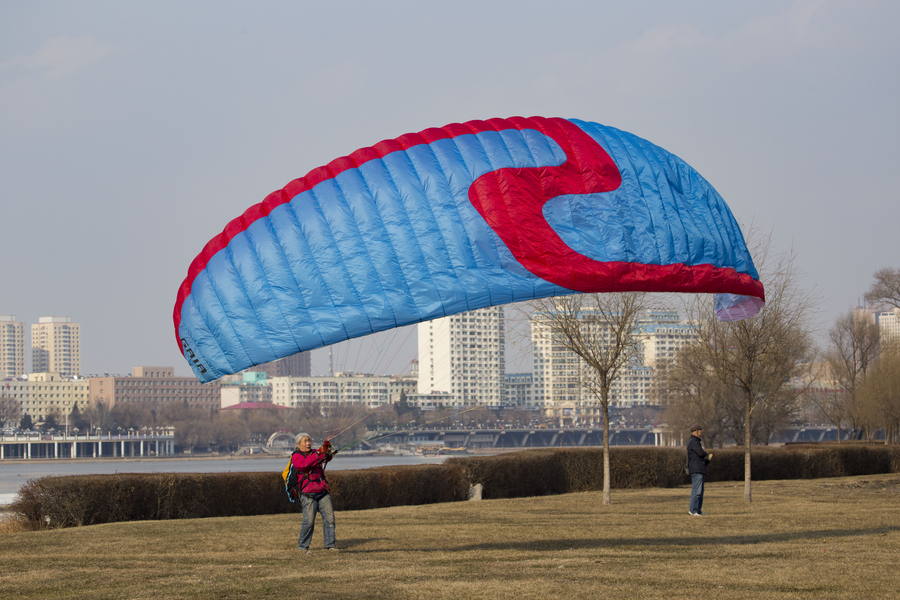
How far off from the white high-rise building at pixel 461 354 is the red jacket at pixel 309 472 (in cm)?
246

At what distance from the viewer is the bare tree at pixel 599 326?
1709 centimetres

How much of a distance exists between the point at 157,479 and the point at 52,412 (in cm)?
17756

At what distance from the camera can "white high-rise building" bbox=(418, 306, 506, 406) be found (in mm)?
12711

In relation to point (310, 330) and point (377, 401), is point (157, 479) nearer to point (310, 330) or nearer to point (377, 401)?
point (377, 401)

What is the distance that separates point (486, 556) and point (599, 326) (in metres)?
9.20

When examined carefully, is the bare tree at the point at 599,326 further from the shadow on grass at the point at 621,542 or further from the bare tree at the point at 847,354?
the bare tree at the point at 847,354

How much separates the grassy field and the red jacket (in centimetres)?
74

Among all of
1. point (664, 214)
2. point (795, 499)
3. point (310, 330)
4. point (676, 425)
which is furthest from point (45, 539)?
point (676, 425)

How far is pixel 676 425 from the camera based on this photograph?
48781mm

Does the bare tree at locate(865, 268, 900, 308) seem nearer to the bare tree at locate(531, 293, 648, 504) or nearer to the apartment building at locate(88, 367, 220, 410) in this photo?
the bare tree at locate(531, 293, 648, 504)

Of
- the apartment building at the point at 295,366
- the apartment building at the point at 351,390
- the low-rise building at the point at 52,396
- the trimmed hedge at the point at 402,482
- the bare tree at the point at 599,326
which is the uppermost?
the bare tree at the point at 599,326

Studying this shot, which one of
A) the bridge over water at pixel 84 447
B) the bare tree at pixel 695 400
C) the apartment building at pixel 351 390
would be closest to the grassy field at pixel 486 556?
the apartment building at pixel 351 390

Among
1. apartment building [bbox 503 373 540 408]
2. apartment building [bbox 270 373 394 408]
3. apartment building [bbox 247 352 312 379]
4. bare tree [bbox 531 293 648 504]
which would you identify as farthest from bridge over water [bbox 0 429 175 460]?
apartment building [bbox 270 373 394 408]

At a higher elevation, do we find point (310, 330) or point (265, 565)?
point (310, 330)
